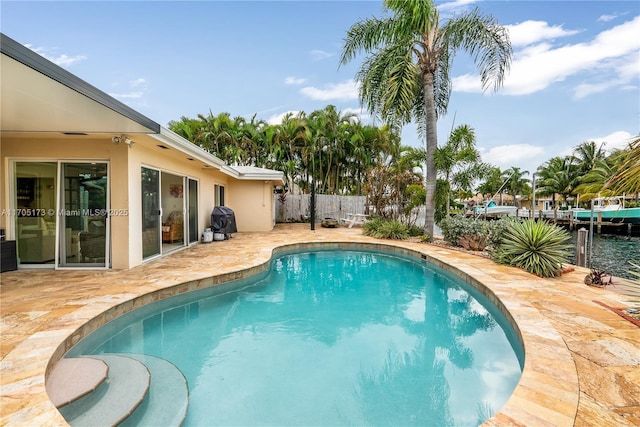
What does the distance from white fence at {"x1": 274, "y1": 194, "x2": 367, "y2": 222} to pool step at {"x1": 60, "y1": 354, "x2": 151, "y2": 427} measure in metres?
15.1

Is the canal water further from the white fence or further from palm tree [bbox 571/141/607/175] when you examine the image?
palm tree [bbox 571/141/607/175]

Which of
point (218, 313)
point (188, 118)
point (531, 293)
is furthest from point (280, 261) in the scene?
point (188, 118)

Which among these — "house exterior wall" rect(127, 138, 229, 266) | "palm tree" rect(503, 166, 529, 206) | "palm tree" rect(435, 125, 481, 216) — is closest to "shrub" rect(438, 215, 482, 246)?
"palm tree" rect(435, 125, 481, 216)

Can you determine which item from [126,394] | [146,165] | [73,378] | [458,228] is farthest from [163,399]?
[458,228]

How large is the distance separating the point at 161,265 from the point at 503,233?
8.37 metres

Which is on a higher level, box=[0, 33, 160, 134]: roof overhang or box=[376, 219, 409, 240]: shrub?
box=[0, 33, 160, 134]: roof overhang

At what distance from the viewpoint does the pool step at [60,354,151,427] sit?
236cm

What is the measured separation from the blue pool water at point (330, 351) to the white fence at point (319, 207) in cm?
1143

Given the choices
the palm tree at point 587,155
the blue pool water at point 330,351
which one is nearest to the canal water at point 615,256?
the blue pool water at point 330,351

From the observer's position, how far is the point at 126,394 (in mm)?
2668

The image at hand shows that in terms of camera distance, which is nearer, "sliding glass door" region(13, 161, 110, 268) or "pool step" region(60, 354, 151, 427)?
"pool step" region(60, 354, 151, 427)

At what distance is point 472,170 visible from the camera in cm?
1130

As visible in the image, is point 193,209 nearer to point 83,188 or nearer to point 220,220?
point 220,220

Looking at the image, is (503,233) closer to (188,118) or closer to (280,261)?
(280,261)
